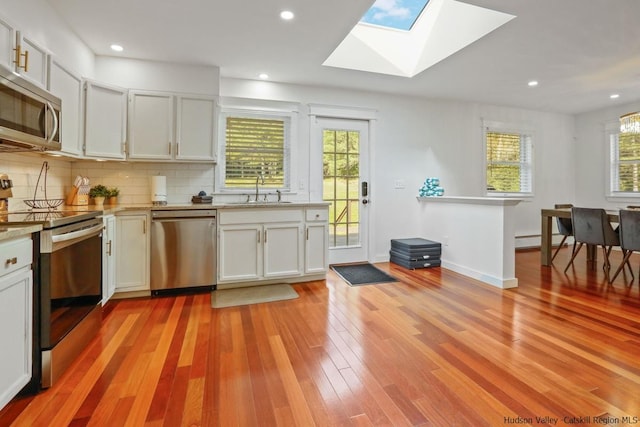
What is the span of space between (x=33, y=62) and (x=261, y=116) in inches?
96.9

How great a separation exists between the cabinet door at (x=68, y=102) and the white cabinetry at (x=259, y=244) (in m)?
1.42

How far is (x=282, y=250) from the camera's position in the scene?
12.3 feet

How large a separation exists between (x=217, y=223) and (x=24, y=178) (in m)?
1.59

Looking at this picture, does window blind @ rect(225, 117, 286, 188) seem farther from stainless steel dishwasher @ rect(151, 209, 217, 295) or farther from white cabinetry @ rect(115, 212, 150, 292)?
white cabinetry @ rect(115, 212, 150, 292)

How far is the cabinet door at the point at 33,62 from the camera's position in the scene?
Result: 2.15 metres

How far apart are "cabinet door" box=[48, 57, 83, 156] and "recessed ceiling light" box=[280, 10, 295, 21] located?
1825mm

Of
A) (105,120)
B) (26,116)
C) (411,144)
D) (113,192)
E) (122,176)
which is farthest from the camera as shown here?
(411,144)

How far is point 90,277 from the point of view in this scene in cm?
239

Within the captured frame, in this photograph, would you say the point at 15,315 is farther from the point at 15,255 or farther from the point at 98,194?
the point at 98,194

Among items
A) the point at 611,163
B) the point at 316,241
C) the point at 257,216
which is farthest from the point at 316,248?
the point at 611,163

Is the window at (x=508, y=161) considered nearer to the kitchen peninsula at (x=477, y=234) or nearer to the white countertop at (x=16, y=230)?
the kitchen peninsula at (x=477, y=234)

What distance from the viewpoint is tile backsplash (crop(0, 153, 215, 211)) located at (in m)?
2.84

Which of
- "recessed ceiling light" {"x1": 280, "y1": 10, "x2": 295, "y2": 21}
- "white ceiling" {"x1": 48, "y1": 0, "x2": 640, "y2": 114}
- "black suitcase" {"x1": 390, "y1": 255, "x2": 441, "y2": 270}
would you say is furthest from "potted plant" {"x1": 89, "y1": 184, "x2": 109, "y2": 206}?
"black suitcase" {"x1": 390, "y1": 255, "x2": 441, "y2": 270}

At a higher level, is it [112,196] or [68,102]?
[68,102]
